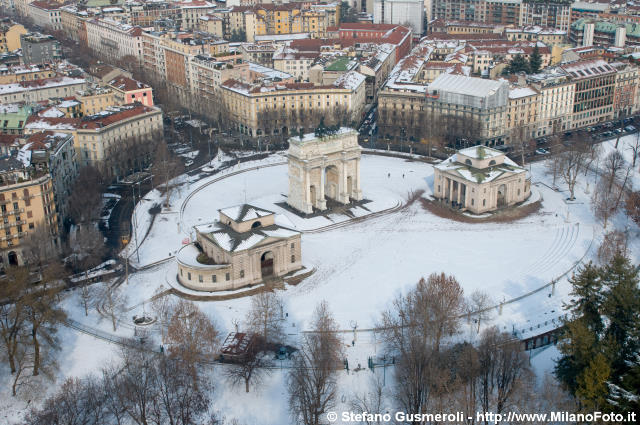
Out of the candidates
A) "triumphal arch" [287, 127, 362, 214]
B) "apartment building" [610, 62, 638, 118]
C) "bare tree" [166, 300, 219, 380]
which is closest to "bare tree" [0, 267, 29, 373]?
"bare tree" [166, 300, 219, 380]

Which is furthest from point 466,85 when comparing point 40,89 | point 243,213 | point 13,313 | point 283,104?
point 13,313

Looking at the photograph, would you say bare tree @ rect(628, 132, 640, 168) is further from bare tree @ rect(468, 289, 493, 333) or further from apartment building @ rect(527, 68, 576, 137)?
bare tree @ rect(468, 289, 493, 333)

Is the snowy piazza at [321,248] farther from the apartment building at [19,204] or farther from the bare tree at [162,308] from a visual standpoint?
the bare tree at [162,308]

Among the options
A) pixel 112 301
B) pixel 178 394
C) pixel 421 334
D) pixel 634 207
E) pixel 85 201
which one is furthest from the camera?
pixel 85 201

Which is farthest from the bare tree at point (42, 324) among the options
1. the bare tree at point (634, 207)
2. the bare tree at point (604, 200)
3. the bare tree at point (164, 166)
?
the bare tree at point (634, 207)

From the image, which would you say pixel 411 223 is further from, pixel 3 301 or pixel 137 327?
pixel 3 301

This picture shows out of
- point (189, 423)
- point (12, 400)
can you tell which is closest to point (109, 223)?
point (12, 400)

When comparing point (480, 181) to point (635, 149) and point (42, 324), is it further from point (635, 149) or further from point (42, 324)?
point (42, 324)
